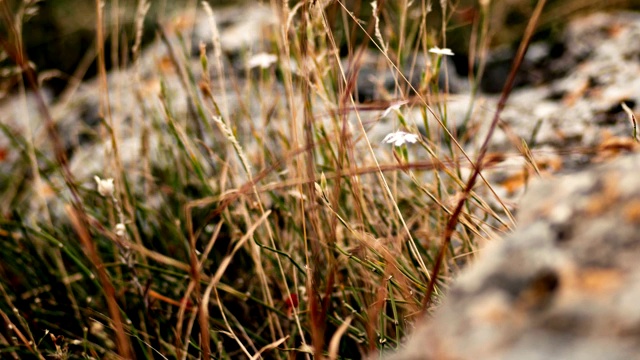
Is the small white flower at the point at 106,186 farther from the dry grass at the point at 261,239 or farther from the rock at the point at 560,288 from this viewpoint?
the rock at the point at 560,288

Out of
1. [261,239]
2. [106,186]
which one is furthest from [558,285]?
[261,239]

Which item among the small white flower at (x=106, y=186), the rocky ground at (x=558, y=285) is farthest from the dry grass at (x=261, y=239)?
the rocky ground at (x=558, y=285)

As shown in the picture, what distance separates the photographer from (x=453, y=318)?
455 mm

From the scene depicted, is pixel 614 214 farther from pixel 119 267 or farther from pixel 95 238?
pixel 95 238

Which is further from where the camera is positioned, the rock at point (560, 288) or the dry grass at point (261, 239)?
the dry grass at point (261, 239)

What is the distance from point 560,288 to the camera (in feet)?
1.43

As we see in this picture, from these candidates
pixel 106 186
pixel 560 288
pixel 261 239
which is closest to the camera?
pixel 560 288

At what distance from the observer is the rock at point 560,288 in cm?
40

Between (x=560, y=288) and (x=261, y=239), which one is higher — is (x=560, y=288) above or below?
above

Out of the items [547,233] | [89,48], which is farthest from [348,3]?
[547,233]

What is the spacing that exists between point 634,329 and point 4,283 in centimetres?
140

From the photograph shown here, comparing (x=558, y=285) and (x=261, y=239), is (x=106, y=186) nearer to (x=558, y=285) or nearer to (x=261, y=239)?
(x=261, y=239)

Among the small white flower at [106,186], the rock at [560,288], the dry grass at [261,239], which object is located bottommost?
the dry grass at [261,239]

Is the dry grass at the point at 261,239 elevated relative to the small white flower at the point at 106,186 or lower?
lower
